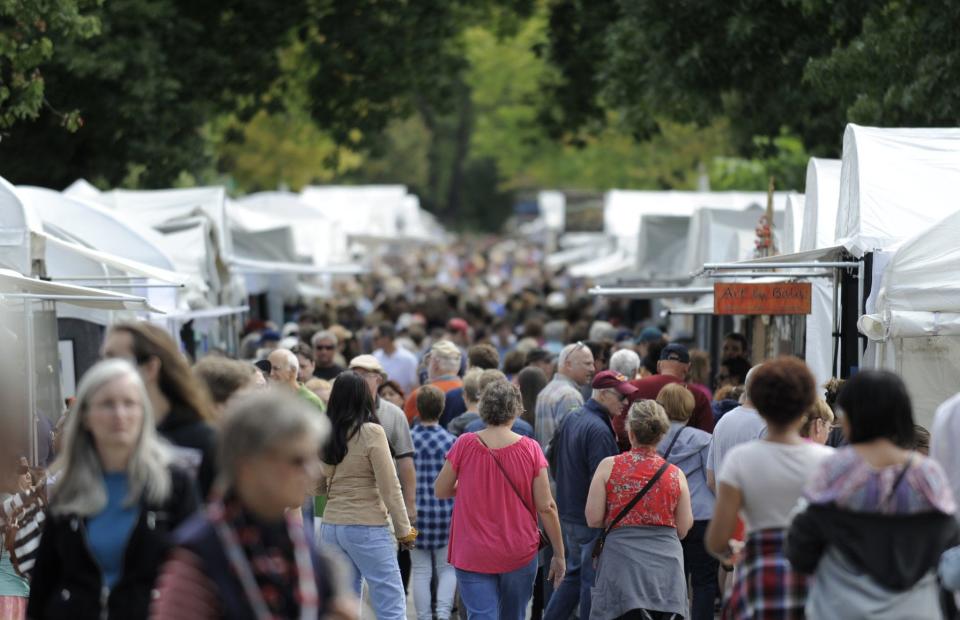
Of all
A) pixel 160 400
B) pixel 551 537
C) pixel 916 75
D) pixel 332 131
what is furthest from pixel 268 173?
pixel 160 400

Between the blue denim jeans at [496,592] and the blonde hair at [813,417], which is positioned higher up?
the blonde hair at [813,417]

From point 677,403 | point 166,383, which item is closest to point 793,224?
point 677,403

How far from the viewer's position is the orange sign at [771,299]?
10188mm

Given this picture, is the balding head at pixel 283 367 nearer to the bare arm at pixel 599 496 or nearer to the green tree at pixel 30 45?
the bare arm at pixel 599 496

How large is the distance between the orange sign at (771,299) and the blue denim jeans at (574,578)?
6.57 feet

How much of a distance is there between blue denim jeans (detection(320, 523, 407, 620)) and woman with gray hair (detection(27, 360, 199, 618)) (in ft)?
12.9

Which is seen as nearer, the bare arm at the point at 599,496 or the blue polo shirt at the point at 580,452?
the bare arm at the point at 599,496

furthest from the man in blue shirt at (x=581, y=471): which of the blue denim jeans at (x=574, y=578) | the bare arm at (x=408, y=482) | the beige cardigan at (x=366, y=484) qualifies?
the beige cardigan at (x=366, y=484)

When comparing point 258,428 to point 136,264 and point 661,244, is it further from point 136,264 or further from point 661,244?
point 661,244

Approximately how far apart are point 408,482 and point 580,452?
41.9 inches

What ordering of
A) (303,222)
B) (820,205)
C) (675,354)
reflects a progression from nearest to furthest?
(675,354)
(820,205)
(303,222)

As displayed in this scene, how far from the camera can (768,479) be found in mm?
5281

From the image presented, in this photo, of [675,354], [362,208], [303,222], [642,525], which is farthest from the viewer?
[362,208]

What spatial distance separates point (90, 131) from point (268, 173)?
21.3 m
